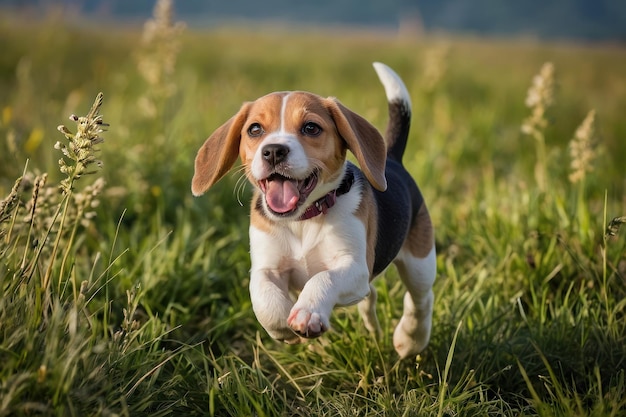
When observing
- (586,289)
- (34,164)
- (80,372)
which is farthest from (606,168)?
(80,372)

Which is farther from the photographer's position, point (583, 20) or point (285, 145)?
point (583, 20)

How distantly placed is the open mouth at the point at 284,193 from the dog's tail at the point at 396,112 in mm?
1229

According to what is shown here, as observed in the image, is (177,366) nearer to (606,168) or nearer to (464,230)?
(464,230)

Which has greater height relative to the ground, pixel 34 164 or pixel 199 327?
pixel 34 164

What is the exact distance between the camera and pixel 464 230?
583 centimetres

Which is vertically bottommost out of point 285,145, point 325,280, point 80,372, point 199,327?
point 199,327

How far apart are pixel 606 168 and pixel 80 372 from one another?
6197 millimetres

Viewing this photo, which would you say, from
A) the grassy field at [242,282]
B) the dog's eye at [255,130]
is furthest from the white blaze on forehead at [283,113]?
the grassy field at [242,282]

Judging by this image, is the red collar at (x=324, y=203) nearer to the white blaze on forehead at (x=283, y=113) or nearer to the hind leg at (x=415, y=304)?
the white blaze on forehead at (x=283, y=113)

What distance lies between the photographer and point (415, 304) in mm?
4234

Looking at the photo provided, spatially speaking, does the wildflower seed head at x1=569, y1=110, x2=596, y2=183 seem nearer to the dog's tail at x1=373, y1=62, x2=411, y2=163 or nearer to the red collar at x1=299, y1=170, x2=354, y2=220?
the dog's tail at x1=373, y1=62, x2=411, y2=163

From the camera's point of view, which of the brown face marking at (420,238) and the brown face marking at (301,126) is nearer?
the brown face marking at (301,126)

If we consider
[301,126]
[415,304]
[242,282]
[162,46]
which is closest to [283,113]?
[301,126]

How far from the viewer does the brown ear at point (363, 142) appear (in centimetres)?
356
